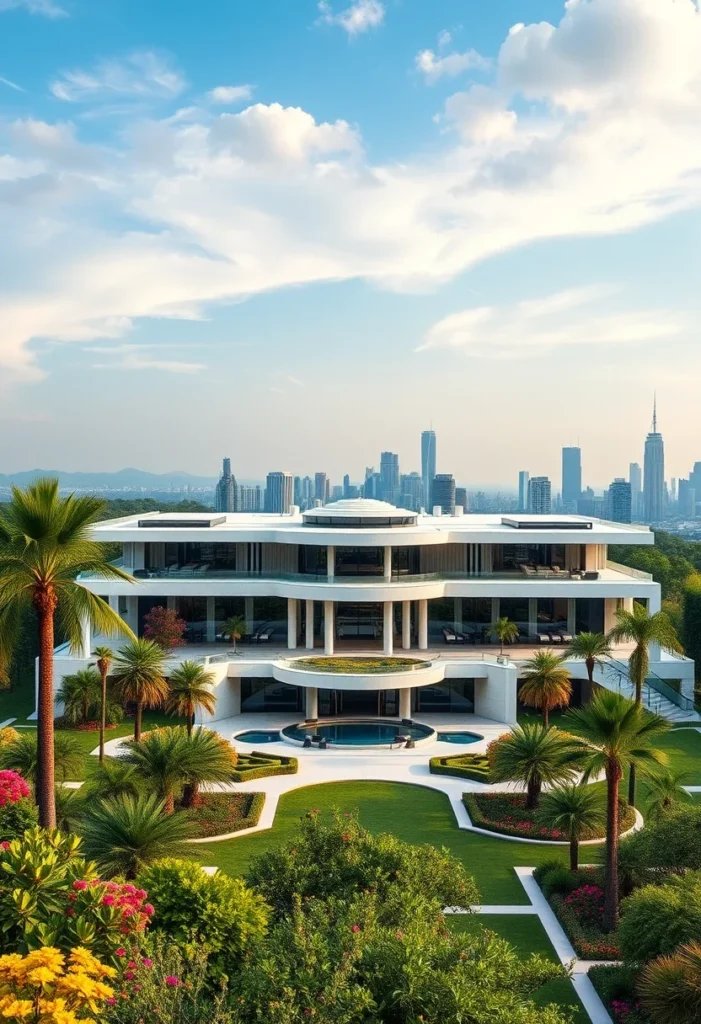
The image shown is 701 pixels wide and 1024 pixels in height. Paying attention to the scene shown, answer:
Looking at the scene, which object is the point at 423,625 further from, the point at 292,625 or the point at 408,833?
the point at 408,833

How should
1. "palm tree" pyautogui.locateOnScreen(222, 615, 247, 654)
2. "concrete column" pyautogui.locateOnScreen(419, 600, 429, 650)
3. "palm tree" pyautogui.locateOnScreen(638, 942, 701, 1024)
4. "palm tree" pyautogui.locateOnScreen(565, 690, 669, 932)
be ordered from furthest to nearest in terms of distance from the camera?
"concrete column" pyautogui.locateOnScreen(419, 600, 429, 650), "palm tree" pyautogui.locateOnScreen(222, 615, 247, 654), "palm tree" pyautogui.locateOnScreen(565, 690, 669, 932), "palm tree" pyautogui.locateOnScreen(638, 942, 701, 1024)

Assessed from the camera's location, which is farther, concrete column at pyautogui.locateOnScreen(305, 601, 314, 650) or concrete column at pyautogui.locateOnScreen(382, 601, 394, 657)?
concrete column at pyautogui.locateOnScreen(305, 601, 314, 650)

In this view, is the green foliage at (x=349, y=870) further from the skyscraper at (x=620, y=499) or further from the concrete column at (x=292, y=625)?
the skyscraper at (x=620, y=499)

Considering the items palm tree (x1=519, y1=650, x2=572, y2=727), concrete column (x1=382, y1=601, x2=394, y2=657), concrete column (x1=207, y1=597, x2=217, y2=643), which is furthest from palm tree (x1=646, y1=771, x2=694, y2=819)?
concrete column (x1=207, y1=597, x2=217, y2=643)

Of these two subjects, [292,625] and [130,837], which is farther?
[292,625]

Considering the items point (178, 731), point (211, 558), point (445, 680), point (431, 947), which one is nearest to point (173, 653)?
point (211, 558)

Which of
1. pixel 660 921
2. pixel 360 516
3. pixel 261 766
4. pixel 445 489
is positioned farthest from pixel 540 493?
pixel 660 921

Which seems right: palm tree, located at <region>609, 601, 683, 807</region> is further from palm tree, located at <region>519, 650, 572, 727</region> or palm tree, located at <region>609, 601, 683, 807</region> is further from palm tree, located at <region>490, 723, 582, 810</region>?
palm tree, located at <region>519, 650, 572, 727</region>
